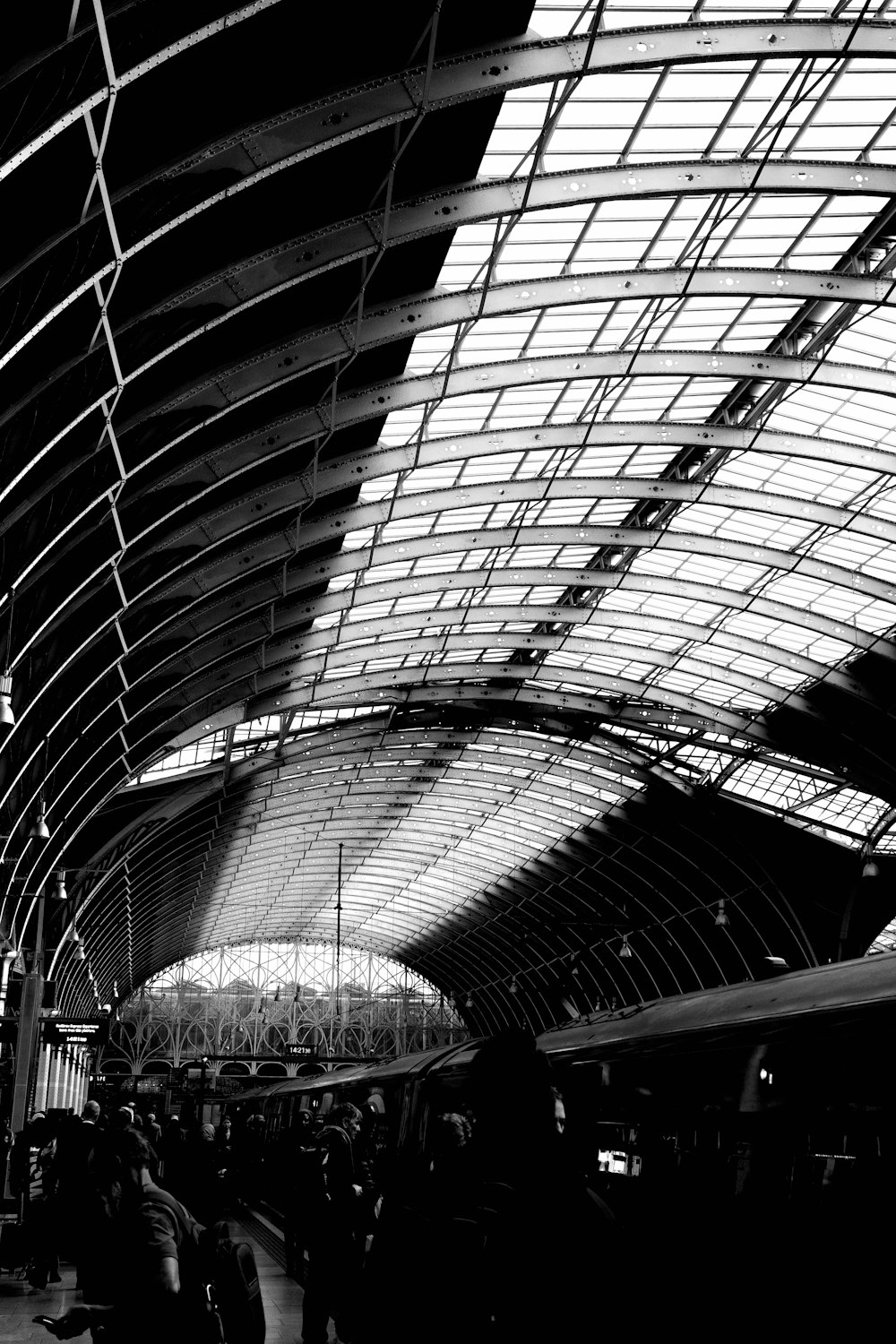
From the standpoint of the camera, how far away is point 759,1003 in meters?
12.2

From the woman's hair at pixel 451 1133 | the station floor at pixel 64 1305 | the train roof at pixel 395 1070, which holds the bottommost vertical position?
the station floor at pixel 64 1305

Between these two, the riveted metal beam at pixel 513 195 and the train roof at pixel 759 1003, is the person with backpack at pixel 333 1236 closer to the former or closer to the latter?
the train roof at pixel 759 1003

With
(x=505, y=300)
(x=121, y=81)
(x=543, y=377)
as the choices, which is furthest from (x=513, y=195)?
(x=121, y=81)

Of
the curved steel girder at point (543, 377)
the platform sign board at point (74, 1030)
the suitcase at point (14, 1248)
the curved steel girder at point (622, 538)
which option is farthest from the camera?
the platform sign board at point (74, 1030)

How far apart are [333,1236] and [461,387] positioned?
15.6 metres

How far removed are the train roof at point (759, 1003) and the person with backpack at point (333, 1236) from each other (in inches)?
143

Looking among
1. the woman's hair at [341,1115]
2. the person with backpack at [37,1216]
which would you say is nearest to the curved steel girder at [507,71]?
the woman's hair at [341,1115]

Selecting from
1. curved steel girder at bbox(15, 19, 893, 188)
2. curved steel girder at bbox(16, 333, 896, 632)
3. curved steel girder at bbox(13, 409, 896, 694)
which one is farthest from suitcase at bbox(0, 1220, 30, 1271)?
curved steel girder at bbox(15, 19, 893, 188)

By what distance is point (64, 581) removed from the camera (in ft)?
70.8

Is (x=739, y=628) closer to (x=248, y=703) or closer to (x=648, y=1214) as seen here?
(x=248, y=703)

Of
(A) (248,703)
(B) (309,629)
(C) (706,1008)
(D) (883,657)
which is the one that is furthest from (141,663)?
(D) (883,657)

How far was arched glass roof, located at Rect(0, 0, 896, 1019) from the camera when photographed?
15.5 m

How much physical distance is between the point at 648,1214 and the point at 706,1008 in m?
2.48

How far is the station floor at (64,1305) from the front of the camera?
14234 mm
